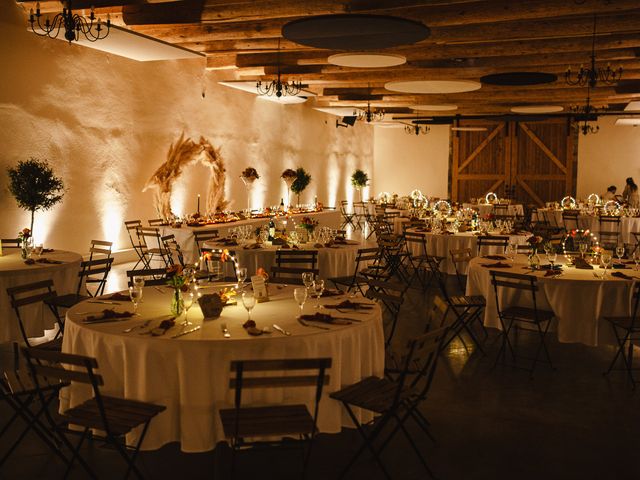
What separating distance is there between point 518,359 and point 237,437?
3.62 m

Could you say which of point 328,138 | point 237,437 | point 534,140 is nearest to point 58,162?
point 237,437

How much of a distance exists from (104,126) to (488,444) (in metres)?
9.10

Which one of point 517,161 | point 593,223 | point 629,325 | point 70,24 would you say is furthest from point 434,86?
point 517,161

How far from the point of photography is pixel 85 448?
13.3 ft

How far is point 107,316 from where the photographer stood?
4.02 m

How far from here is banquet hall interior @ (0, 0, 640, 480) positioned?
3.63 meters

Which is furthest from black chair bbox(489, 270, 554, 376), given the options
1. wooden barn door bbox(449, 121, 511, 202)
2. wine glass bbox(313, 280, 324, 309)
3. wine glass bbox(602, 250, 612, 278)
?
wooden barn door bbox(449, 121, 511, 202)

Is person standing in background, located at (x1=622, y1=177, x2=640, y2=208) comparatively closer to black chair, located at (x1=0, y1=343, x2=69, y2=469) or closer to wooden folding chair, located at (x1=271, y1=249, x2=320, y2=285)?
wooden folding chair, located at (x1=271, y1=249, x2=320, y2=285)

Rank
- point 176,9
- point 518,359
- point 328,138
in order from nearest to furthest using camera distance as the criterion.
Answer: point 518,359, point 176,9, point 328,138

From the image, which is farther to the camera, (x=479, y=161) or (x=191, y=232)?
(x=479, y=161)

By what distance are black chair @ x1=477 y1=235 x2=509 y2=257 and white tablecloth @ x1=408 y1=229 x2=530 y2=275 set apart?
0.11 ft

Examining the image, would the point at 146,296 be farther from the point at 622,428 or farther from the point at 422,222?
the point at 422,222

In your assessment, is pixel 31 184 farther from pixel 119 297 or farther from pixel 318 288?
pixel 318 288

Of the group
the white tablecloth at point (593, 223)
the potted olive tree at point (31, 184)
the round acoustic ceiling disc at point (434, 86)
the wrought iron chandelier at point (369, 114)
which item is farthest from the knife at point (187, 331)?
the white tablecloth at point (593, 223)
